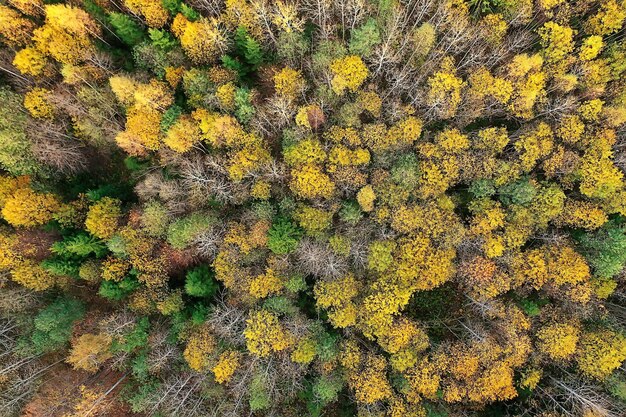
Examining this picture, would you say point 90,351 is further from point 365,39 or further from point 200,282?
point 365,39

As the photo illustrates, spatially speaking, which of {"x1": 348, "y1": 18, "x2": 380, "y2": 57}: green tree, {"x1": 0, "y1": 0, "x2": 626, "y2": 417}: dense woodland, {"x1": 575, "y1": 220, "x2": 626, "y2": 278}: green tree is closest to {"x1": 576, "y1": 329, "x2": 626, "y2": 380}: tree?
{"x1": 0, "y1": 0, "x2": 626, "y2": 417}: dense woodland

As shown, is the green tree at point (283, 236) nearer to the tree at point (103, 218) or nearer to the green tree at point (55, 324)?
the tree at point (103, 218)

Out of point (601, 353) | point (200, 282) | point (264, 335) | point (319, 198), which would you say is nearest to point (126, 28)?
point (319, 198)

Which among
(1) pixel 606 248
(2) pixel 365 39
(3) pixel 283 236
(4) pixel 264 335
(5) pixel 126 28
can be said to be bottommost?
(4) pixel 264 335

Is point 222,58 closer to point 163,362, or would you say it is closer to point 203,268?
point 203,268

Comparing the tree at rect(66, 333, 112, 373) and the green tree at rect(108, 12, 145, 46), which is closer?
the green tree at rect(108, 12, 145, 46)

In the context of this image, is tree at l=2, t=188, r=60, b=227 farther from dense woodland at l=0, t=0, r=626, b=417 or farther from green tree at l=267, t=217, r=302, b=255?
green tree at l=267, t=217, r=302, b=255

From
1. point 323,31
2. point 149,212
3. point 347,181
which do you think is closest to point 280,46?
point 323,31

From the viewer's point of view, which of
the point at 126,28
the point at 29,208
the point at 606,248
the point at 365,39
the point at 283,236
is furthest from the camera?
the point at 126,28
